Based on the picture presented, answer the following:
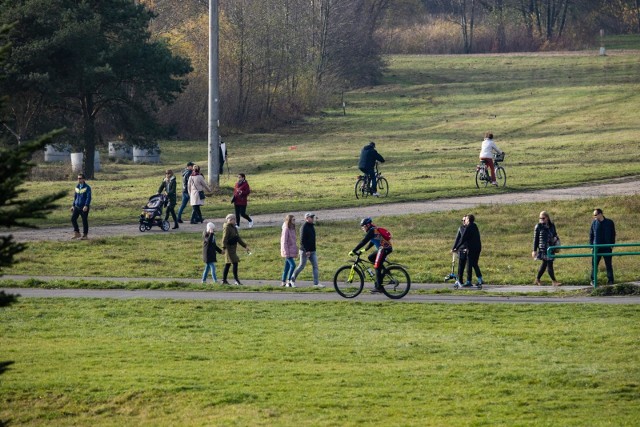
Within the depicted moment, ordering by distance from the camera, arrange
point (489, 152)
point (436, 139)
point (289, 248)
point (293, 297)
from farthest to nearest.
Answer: point (436, 139)
point (489, 152)
point (289, 248)
point (293, 297)

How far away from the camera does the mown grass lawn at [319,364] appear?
14.0m

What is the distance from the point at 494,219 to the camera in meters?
32.5

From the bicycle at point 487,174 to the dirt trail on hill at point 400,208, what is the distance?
168 centimetres

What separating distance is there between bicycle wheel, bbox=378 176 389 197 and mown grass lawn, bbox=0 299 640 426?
55.2 ft

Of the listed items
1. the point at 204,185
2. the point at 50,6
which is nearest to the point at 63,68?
the point at 50,6

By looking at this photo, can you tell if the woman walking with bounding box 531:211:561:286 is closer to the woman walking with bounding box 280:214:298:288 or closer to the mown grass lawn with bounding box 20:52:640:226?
the woman walking with bounding box 280:214:298:288

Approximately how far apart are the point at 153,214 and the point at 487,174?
1245cm

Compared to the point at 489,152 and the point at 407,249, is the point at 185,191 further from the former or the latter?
the point at 489,152

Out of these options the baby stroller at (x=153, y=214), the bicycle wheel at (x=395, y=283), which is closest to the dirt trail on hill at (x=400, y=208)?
the baby stroller at (x=153, y=214)

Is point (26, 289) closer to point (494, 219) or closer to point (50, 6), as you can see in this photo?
point (494, 219)

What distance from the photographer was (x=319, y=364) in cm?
1636

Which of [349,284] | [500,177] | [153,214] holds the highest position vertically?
[500,177]

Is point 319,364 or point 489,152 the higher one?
point 489,152

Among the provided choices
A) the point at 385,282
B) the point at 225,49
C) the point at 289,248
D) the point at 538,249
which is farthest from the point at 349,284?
the point at 225,49
